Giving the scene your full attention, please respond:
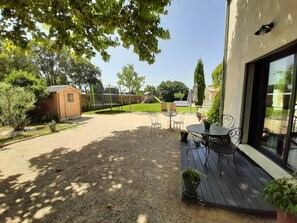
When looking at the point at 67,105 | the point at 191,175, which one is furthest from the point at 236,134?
the point at 67,105

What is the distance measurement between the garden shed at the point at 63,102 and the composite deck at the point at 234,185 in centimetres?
947

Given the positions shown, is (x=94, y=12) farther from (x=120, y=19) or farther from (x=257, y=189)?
(x=257, y=189)

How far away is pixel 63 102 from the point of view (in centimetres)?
1035

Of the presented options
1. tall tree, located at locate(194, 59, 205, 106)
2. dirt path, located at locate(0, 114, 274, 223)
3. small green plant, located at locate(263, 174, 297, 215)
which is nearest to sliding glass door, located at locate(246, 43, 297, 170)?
small green plant, located at locate(263, 174, 297, 215)

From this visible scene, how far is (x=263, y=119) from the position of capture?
3.48 m

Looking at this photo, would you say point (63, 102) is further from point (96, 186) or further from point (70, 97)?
point (96, 186)

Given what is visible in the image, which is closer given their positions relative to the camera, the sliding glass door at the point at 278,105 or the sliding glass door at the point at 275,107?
the sliding glass door at the point at 275,107

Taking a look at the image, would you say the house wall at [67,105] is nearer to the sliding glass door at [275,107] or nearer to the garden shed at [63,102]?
the garden shed at [63,102]

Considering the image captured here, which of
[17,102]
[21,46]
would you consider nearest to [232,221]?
[21,46]

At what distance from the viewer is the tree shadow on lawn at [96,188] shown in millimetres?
2037

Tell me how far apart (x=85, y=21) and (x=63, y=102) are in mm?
7703

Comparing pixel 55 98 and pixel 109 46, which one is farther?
pixel 55 98

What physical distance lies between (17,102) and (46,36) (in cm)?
436

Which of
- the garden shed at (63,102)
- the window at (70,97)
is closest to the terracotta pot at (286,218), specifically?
the garden shed at (63,102)
